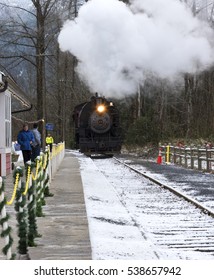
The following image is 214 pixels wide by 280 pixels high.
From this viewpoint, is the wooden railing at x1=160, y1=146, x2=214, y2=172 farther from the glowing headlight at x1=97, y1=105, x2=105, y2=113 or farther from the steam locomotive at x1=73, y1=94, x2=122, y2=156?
the glowing headlight at x1=97, y1=105, x2=105, y2=113

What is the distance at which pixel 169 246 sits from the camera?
28.3 ft

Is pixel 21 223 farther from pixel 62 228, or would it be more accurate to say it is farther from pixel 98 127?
pixel 98 127

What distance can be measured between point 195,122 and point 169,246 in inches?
1632

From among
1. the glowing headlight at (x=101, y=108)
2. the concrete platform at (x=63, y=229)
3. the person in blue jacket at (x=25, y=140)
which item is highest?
the glowing headlight at (x=101, y=108)

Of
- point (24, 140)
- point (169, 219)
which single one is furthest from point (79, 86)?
point (169, 219)

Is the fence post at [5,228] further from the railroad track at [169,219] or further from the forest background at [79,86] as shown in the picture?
the forest background at [79,86]

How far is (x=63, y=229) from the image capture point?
9.45 meters

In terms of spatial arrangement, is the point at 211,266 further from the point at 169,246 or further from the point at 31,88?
the point at 31,88

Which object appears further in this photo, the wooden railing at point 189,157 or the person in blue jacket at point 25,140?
the wooden railing at point 189,157

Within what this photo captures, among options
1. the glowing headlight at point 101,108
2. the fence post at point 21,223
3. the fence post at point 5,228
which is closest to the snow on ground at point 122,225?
the fence post at point 21,223

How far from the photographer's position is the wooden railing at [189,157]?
25.0 m

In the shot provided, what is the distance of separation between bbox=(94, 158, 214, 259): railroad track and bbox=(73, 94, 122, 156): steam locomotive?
691 inches

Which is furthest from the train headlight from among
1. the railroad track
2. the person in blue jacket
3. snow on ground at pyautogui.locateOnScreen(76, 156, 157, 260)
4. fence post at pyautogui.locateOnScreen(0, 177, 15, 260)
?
fence post at pyautogui.locateOnScreen(0, 177, 15, 260)

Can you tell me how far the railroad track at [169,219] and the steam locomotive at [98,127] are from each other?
17.6 meters
